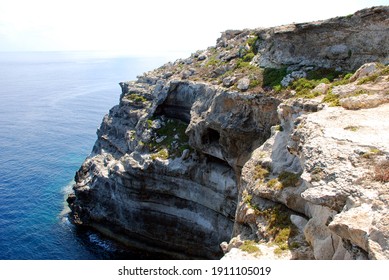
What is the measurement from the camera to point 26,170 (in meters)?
78.0

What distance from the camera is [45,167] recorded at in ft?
266

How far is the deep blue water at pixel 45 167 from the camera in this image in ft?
176

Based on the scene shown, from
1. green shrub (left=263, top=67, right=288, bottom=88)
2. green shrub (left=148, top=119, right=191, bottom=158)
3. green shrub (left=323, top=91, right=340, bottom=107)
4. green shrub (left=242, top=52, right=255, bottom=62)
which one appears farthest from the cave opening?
green shrub (left=323, top=91, right=340, bottom=107)

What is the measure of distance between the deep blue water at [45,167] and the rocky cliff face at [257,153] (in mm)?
4338

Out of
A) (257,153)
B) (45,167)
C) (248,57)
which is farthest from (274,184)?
(45,167)

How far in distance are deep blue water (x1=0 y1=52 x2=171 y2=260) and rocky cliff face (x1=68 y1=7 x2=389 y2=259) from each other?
434cm

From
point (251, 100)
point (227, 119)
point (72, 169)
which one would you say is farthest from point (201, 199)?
point (72, 169)

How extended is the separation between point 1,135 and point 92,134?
25.8 metres

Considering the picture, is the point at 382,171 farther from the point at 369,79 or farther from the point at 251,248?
the point at 369,79

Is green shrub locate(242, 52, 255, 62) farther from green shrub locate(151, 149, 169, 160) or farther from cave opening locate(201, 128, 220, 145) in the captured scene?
green shrub locate(151, 149, 169, 160)

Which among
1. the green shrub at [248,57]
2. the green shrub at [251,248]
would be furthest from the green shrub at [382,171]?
the green shrub at [248,57]

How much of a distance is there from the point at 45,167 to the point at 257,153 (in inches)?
2711

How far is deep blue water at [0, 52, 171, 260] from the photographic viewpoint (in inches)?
2114
